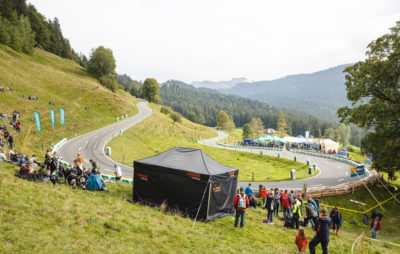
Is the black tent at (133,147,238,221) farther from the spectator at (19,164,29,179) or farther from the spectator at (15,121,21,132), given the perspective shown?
the spectator at (15,121,21,132)

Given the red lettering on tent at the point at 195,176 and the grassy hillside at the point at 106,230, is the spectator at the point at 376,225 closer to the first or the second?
the grassy hillside at the point at 106,230

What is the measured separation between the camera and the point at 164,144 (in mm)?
48188

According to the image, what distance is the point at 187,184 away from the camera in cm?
1206

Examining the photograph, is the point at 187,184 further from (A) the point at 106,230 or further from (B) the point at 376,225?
(B) the point at 376,225

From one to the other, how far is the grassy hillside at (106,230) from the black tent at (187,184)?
760mm

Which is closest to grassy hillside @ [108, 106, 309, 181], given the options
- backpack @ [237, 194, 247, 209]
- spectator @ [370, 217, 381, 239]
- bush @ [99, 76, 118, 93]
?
spectator @ [370, 217, 381, 239]

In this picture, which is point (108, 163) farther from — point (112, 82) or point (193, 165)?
point (112, 82)

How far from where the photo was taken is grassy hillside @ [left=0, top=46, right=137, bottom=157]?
33719 millimetres

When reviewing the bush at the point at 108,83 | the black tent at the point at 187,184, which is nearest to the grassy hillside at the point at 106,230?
the black tent at the point at 187,184

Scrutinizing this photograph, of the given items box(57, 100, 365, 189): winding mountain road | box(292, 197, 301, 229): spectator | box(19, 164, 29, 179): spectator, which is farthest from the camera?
box(57, 100, 365, 189): winding mountain road

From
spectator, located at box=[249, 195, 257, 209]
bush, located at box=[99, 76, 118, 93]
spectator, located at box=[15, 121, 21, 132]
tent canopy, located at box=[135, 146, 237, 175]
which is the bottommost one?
spectator, located at box=[249, 195, 257, 209]

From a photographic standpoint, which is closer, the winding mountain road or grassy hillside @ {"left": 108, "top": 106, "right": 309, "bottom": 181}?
the winding mountain road

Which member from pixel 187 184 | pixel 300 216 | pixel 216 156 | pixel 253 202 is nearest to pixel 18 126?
pixel 187 184

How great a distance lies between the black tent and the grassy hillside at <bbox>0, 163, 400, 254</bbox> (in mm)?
760
